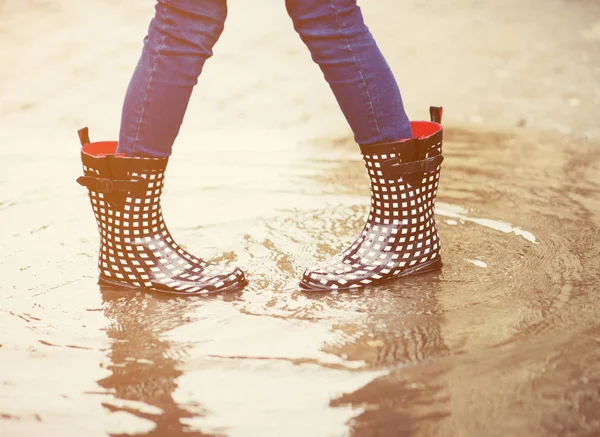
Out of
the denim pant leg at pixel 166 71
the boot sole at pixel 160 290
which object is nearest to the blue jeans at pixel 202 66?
the denim pant leg at pixel 166 71

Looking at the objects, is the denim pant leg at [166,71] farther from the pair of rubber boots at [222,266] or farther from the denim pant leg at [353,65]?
Result: the denim pant leg at [353,65]

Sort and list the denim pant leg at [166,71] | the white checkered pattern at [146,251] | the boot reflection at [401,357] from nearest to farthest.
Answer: the boot reflection at [401,357] → the denim pant leg at [166,71] → the white checkered pattern at [146,251]

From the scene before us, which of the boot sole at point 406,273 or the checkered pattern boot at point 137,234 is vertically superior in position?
the checkered pattern boot at point 137,234

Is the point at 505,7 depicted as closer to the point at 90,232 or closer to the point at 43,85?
the point at 43,85

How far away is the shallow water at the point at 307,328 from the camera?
4.52 ft

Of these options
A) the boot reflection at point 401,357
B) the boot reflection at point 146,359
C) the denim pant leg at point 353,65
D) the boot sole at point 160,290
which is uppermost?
the denim pant leg at point 353,65

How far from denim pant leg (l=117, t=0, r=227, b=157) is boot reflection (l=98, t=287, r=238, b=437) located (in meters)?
0.32

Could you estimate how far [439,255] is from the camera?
2.02 meters

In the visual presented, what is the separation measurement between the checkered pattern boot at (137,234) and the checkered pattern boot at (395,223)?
0.23 m

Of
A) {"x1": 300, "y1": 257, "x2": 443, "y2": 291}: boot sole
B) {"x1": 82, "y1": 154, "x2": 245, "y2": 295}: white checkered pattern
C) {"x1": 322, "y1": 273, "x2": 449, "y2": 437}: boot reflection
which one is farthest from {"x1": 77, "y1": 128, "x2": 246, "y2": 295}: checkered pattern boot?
{"x1": 322, "y1": 273, "x2": 449, "y2": 437}: boot reflection

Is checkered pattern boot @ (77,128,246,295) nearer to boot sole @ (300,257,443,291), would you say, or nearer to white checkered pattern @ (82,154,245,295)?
white checkered pattern @ (82,154,245,295)

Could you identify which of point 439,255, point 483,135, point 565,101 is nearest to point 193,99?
point 483,135

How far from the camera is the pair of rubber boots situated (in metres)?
1.87

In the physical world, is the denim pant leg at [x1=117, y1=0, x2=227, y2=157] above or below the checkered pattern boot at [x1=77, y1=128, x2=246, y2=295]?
above
